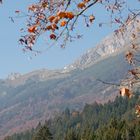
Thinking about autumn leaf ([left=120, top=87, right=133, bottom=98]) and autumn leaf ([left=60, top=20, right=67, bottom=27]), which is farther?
autumn leaf ([left=120, top=87, right=133, bottom=98])

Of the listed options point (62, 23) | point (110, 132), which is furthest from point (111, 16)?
point (110, 132)

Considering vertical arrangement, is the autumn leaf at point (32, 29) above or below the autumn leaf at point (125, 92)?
above

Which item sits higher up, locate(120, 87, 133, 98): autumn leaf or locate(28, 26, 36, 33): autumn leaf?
locate(28, 26, 36, 33): autumn leaf

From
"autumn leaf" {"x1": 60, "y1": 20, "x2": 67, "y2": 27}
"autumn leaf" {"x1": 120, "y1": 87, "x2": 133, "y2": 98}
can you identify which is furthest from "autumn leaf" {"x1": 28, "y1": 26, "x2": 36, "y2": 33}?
"autumn leaf" {"x1": 120, "y1": 87, "x2": 133, "y2": 98}

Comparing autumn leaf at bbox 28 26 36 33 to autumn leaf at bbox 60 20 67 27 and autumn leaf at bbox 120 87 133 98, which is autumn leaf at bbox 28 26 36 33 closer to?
autumn leaf at bbox 60 20 67 27

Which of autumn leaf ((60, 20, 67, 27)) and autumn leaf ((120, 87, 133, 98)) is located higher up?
autumn leaf ((60, 20, 67, 27))

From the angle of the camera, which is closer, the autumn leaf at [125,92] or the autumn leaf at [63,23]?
the autumn leaf at [63,23]

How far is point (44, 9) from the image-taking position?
9945 mm

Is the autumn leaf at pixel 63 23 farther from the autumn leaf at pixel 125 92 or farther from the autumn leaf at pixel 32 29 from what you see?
the autumn leaf at pixel 125 92

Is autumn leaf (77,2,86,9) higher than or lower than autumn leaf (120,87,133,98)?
higher

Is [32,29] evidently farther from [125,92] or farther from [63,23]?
[125,92]

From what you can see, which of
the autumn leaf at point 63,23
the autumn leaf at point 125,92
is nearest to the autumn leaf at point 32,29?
the autumn leaf at point 63,23

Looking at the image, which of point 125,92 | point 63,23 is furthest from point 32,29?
point 125,92

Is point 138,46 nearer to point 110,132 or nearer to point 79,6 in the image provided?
point 79,6
